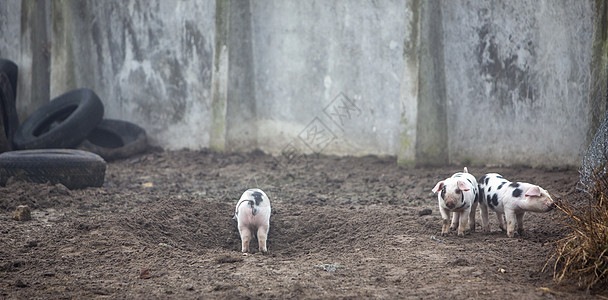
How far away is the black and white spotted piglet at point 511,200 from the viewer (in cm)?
567

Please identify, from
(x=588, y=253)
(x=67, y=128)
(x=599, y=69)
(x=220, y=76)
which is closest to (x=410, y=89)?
(x=599, y=69)

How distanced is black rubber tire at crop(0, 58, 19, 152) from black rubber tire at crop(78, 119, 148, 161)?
4.23 feet

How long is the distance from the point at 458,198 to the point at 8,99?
347 inches

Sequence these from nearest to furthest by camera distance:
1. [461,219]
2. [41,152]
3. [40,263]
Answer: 1. [40,263]
2. [461,219]
3. [41,152]

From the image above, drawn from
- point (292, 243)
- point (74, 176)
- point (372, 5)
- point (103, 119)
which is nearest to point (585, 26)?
point (372, 5)

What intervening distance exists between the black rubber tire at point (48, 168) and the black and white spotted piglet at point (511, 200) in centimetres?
529

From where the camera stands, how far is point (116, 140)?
12.4 metres

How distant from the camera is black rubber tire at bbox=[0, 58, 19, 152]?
36.7ft

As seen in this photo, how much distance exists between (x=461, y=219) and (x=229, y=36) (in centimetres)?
663

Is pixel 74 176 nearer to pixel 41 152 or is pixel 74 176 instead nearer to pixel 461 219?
pixel 41 152

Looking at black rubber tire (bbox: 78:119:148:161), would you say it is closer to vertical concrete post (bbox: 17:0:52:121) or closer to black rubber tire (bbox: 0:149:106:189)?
vertical concrete post (bbox: 17:0:52:121)

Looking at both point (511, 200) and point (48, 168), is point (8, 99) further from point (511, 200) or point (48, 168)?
point (511, 200)

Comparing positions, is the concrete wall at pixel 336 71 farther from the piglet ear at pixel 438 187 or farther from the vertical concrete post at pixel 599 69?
the piglet ear at pixel 438 187

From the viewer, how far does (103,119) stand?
487 inches
